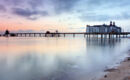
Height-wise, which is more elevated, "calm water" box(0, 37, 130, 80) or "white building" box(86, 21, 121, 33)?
"white building" box(86, 21, 121, 33)

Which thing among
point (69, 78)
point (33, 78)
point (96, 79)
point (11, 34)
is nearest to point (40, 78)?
point (33, 78)

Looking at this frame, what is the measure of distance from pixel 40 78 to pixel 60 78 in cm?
106

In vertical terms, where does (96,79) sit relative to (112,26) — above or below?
Answer: below

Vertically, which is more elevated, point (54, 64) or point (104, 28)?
point (104, 28)

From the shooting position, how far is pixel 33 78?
664 centimetres

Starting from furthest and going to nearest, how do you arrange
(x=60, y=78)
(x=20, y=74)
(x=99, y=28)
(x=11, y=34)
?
(x=11, y=34) → (x=99, y=28) → (x=20, y=74) → (x=60, y=78)

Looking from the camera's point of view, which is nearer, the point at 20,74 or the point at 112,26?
Result: the point at 20,74

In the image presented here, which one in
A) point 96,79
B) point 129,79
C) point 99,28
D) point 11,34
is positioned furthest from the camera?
point 11,34

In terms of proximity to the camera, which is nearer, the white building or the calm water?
the calm water

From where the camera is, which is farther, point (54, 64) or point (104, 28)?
point (104, 28)

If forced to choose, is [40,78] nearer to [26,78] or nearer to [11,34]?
[26,78]

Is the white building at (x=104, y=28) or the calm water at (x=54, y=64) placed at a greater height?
the white building at (x=104, y=28)

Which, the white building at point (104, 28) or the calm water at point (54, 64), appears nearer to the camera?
the calm water at point (54, 64)

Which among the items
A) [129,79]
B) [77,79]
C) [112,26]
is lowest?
[77,79]
